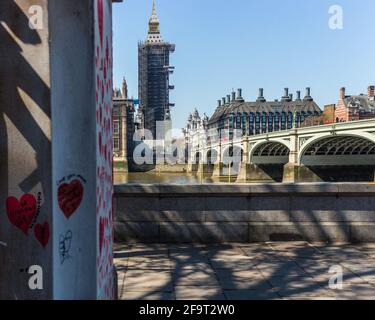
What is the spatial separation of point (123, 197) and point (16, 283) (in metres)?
4.80

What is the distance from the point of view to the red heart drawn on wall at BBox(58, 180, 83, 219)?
2371 millimetres

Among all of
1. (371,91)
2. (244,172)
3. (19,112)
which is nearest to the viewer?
(19,112)

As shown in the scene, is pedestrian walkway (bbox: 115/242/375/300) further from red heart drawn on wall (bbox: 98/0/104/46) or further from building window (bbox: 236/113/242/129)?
building window (bbox: 236/113/242/129)

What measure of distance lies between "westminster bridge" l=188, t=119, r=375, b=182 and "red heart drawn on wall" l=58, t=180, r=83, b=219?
40063 millimetres

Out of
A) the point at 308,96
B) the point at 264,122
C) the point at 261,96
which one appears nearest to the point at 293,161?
the point at 264,122

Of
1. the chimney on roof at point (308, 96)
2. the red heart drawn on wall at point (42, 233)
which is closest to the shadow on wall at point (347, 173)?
the red heart drawn on wall at point (42, 233)

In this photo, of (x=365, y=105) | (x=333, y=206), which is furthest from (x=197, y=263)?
(x=365, y=105)

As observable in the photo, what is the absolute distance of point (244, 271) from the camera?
17.6 ft

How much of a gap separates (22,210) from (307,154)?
55631mm

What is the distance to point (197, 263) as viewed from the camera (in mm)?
5762

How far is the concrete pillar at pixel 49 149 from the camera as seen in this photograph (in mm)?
2223

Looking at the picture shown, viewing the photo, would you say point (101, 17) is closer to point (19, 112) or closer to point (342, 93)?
point (19, 112)

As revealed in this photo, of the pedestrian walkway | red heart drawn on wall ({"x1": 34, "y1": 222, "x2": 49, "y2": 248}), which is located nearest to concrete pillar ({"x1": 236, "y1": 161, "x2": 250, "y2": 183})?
the pedestrian walkway
